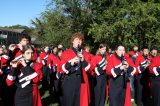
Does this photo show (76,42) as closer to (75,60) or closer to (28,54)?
(75,60)

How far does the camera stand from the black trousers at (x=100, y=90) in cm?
1069

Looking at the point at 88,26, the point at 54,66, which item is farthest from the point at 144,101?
the point at 88,26

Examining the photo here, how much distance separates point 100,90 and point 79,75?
2254mm

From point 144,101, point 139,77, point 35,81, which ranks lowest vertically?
point 144,101

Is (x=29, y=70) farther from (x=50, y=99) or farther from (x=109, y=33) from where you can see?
(x=109, y=33)

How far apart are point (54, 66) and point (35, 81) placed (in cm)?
587

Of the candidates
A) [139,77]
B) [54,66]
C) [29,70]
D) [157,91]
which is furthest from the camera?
[54,66]

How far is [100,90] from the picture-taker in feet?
35.2

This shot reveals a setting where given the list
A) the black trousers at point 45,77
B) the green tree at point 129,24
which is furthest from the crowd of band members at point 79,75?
the green tree at point 129,24

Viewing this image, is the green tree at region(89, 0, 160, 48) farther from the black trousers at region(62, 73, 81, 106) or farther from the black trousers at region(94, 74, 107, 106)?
the black trousers at region(62, 73, 81, 106)

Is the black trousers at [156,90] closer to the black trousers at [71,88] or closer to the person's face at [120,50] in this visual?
the person's face at [120,50]

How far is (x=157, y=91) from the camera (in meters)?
10.0

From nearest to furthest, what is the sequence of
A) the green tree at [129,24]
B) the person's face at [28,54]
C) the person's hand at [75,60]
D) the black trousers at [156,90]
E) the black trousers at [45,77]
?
the person's face at [28,54] < the person's hand at [75,60] < the black trousers at [156,90] < the black trousers at [45,77] < the green tree at [129,24]

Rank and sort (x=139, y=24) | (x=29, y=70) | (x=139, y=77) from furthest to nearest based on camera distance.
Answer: (x=139, y=24) → (x=139, y=77) → (x=29, y=70)
